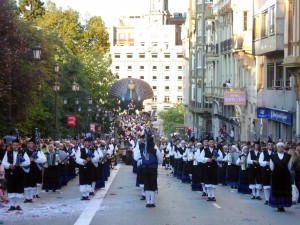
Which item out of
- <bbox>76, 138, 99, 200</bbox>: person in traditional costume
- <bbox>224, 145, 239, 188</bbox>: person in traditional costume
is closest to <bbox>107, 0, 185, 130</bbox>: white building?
<bbox>224, 145, 239, 188</bbox>: person in traditional costume

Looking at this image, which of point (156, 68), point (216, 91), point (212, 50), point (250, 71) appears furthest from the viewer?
point (156, 68)

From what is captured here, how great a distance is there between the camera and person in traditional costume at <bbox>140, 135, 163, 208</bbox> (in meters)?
20.6

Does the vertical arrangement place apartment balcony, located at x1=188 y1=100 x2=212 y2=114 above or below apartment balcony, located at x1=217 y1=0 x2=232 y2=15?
below

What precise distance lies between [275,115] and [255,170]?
18.7 meters

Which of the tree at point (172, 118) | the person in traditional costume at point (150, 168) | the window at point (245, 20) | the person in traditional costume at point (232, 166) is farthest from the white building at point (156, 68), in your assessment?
the person in traditional costume at point (150, 168)

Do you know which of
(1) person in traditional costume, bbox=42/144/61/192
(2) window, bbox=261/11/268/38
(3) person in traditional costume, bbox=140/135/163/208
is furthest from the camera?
(2) window, bbox=261/11/268/38

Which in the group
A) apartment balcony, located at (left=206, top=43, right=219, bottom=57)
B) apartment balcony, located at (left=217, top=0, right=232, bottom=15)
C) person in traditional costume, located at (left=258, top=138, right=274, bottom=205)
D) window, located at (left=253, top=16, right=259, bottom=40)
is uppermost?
apartment balcony, located at (left=217, top=0, right=232, bottom=15)

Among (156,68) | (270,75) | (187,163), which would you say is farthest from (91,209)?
(156,68)

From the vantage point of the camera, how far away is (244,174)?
84.0 feet

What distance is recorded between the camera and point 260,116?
1731 inches

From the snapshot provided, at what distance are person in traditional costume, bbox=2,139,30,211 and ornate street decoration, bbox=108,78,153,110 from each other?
64.5 meters

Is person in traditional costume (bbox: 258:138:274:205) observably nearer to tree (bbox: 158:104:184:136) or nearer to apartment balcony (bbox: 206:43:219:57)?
apartment balcony (bbox: 206:43:219:57)

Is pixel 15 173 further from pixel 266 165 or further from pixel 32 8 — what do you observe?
pixel 32 8

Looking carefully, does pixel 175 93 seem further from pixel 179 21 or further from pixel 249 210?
pixel 249 210
